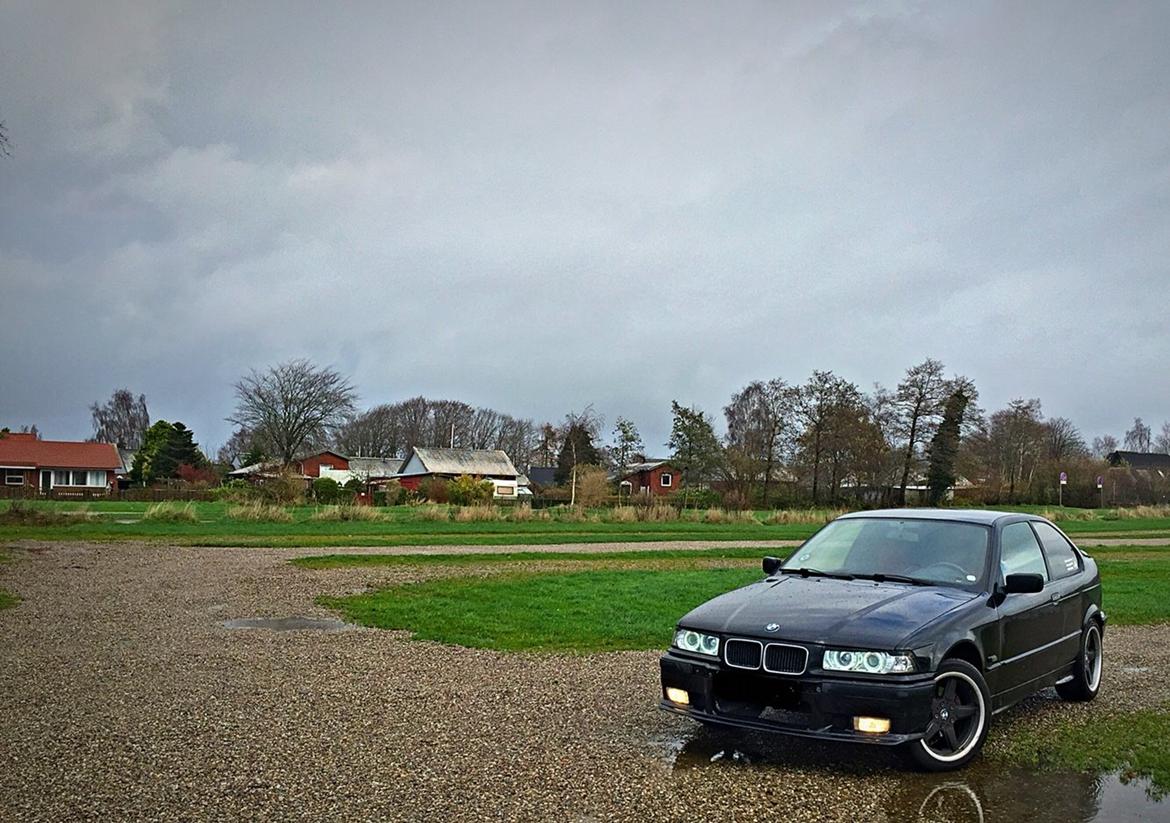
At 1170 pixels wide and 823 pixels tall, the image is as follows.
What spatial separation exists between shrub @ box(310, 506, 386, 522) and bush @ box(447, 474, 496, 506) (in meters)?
11.9

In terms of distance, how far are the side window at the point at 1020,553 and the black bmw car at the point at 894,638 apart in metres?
0.02

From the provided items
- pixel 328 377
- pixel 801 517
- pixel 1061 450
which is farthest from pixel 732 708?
pixel 1061 450

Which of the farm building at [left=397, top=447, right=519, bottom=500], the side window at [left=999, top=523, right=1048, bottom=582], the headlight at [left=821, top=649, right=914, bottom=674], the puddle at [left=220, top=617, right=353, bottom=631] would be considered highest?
the farm building at [left=397, top=447, right=519, bottom=500]

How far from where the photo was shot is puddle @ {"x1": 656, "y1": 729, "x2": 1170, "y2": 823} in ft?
16.7

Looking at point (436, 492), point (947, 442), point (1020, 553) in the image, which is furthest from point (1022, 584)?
point (947, 442)

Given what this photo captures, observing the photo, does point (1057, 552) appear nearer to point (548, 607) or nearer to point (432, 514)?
point (548, 607)

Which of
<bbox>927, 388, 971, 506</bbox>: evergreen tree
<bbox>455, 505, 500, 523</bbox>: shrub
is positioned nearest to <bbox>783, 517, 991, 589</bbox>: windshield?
<bbox>455, 505, 500, 523</bbox>: shrub

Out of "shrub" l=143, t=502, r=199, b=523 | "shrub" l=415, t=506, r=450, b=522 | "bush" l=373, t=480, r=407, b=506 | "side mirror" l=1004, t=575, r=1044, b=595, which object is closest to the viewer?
"side mirror" l=1004, t=575, r=1044, b=595

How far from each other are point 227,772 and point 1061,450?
321 ft

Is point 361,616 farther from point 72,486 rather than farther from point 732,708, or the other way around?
point 72,486

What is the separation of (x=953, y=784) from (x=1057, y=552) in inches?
119

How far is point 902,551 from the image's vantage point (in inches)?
278

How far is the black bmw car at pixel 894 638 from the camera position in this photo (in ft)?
18.1

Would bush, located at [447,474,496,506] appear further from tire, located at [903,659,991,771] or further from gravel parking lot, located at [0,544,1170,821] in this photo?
tire, located at [903,659,991,771]
